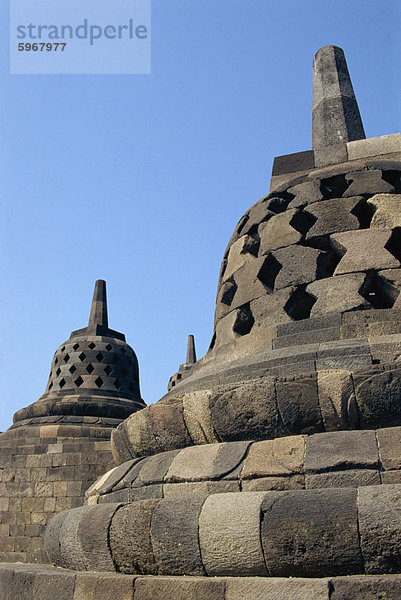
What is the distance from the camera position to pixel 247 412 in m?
3.20

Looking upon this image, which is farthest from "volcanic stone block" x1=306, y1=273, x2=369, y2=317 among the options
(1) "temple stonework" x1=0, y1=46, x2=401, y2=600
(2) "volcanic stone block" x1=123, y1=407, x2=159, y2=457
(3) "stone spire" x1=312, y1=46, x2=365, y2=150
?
(3) "stone spire" x1=312, y1=46, x2=365, y2=150

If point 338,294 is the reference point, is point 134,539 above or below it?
below

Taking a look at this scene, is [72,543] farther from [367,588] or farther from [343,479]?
[367,588]

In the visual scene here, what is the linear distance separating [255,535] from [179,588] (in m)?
0.45

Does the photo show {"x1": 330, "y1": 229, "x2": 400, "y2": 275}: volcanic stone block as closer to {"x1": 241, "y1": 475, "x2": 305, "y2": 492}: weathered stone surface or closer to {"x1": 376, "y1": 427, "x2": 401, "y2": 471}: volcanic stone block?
{"x1": 376, "y1": 427, "x2": 401, "y2": 471}: volcanic stone block

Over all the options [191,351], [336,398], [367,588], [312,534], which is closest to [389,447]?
[336,398]

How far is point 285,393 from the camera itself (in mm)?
3109

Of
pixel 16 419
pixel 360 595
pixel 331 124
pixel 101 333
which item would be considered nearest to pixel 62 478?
pixel 16 419

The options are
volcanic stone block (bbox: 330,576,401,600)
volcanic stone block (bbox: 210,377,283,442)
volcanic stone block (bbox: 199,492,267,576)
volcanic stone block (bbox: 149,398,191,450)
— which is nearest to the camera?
volcanic stone block (bbox: 330,576,401,600)

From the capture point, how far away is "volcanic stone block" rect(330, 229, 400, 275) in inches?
161

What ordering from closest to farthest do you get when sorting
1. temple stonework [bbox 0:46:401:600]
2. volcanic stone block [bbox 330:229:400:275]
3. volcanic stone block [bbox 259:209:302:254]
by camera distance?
1. temple stonework [bbox 0:46:401:600]
2. volcanic stone block [bbox 330:229:400:275]
3. volcanic stone block [bbox 259:209:302:254]

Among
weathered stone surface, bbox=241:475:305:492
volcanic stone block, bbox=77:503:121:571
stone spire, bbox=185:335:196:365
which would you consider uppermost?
stone spire, bbox=185:335:196:365

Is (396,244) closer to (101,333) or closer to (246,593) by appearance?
(246,593)

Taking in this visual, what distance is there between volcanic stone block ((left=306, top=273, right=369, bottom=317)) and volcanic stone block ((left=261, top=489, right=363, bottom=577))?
5.35ft
